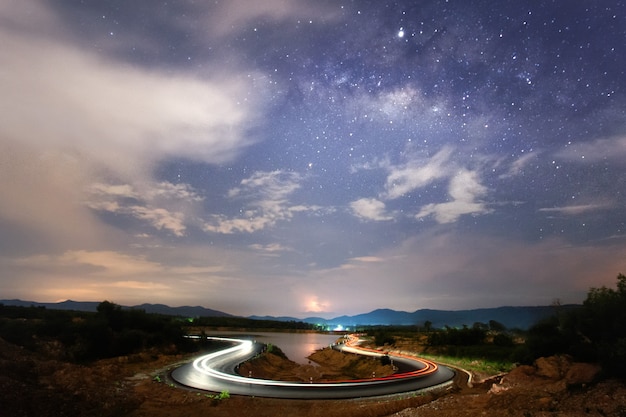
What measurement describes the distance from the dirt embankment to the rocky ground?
16160 mm

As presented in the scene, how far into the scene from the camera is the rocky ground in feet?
62.3

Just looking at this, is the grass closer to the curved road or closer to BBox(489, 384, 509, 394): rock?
the curved road

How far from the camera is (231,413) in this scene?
79.9ft

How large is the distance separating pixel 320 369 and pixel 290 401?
3632cm

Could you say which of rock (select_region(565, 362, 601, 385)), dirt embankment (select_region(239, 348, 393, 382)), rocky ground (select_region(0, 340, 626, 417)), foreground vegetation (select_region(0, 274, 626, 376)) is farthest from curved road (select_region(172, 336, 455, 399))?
rock (select_region(565, 362, 601, 385))

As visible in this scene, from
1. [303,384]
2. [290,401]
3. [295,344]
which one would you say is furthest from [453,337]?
[295,344]

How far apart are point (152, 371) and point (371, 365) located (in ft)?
102

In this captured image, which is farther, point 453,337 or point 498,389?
point 453,337

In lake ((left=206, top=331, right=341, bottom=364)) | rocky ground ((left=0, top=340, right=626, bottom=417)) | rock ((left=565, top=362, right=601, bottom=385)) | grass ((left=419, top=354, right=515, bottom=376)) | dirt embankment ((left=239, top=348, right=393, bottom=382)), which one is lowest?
lake ((left=206, top=331, right=341, bottom=364))

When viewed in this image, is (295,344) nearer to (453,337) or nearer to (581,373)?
(453,337)

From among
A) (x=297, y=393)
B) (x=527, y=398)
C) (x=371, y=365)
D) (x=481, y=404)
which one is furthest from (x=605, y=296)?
(x=371, y=365)

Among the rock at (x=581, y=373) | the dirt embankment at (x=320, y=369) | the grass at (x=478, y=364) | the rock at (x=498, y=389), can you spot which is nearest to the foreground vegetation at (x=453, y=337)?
the grass at (x=478, y=364)

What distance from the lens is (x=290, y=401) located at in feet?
89.7

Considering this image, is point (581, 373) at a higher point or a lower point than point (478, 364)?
higher
